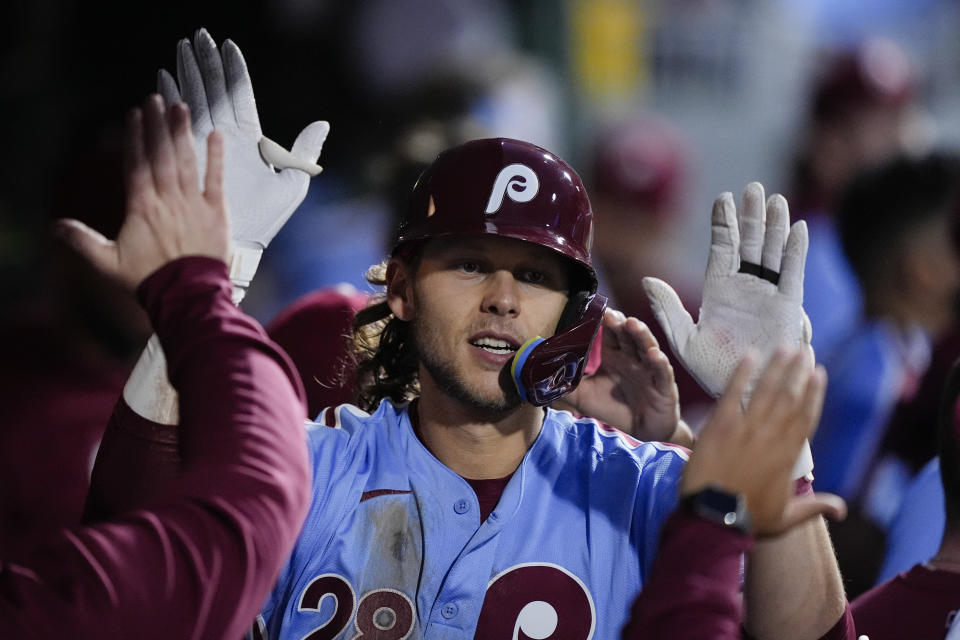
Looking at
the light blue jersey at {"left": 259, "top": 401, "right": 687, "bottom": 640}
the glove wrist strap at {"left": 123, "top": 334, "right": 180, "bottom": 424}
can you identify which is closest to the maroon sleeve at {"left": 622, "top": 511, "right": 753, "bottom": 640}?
the light blue jersey at {"left": 259, "top": 401, "right": 687, "bottom": 640}

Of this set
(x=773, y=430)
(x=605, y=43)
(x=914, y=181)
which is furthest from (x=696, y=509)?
(x=605, y=43)

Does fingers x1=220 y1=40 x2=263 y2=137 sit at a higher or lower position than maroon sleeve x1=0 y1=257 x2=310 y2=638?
higher

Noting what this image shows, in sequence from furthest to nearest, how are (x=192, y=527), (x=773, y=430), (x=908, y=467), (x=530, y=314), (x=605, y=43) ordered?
(x=605, y=43) < (x=908, y=467) < (x=530, y=314) < (x=773, y=430) < (x=192, y=527)

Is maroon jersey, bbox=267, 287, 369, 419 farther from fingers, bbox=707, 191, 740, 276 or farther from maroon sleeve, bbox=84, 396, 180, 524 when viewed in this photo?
fingers, bbox=707, 191, 740, 276

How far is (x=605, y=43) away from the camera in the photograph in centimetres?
898

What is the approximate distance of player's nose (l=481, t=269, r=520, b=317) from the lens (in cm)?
248

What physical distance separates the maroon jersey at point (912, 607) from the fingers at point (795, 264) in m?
0.60

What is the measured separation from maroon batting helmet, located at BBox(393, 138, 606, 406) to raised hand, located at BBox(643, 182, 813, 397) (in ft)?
0.70

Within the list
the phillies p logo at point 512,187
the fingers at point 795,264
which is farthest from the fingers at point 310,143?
the fingers at point 795,264

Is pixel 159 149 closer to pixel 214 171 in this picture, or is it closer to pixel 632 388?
pixel 214 171

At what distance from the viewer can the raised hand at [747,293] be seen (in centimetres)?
243

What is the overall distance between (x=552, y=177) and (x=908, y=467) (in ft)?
6.97

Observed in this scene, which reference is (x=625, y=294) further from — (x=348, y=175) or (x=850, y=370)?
(x=348, y=175)

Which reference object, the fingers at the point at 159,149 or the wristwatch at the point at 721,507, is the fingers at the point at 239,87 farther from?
the wristwatch at the point at 721,507
